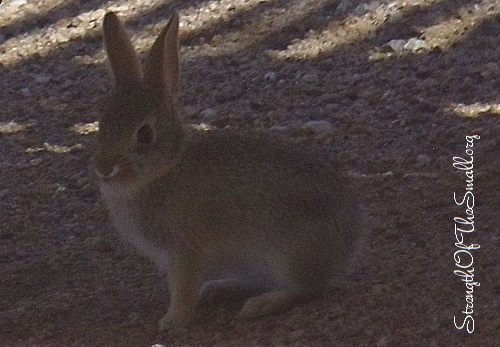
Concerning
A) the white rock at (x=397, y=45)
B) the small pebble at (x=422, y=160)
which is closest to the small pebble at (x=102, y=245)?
the small pebble at (x=422, y=160)

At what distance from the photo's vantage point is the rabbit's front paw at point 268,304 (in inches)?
182

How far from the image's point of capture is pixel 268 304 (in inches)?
182

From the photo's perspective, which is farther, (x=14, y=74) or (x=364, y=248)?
(x=14, y=74)

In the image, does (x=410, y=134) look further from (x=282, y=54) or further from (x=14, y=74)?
(x=14, y=74)

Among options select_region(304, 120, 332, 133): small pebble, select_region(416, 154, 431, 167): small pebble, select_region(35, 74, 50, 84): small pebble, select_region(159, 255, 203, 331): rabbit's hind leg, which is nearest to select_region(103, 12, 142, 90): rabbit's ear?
select_region(159, 255, 203, 331): rabbit's hind leg

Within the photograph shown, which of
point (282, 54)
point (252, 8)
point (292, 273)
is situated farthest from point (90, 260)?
point (252, 8)

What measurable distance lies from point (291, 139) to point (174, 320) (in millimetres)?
2104

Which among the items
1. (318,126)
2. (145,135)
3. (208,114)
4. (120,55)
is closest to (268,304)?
(145,135)

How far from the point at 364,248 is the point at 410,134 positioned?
1.30 meters

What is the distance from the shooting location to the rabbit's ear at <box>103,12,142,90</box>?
4.79 meters

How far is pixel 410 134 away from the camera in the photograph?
6.30 meters

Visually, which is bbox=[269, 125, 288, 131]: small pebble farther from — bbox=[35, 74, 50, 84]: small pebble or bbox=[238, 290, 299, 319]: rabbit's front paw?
bbox=[238, 290, 299, 319]: rabbit's front paw

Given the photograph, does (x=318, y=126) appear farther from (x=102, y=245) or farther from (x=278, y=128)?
(x=102, y=245)

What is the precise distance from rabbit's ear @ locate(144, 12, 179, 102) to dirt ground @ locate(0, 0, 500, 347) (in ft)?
3.07
